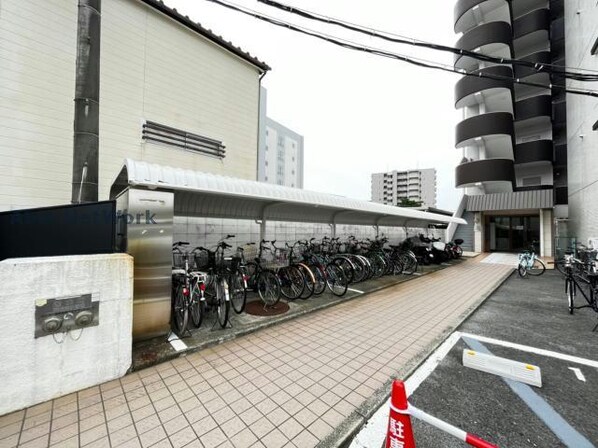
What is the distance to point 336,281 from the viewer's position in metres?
6.16

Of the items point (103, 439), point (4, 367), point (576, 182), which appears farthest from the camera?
point (576, 182)

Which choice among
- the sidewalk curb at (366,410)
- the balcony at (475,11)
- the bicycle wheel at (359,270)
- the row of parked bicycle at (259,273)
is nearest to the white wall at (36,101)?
the row of parked bicycle at (259,273)

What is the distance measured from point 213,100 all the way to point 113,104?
288 centimetres

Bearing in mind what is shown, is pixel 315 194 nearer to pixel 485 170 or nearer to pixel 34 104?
pixel 34 104

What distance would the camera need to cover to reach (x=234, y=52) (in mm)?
8766

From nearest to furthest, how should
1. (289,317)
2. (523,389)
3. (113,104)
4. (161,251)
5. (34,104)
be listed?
(523,389) → (161,251) → (289,317) → (34,104) → (113,104)

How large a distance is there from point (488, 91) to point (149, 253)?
22.0 m

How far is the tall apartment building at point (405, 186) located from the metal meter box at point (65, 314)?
74.2 metres

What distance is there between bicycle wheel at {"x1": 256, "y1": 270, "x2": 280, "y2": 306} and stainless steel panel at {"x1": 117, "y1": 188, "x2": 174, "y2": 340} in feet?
6.15

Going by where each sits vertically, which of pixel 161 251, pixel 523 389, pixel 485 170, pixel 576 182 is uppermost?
pixel 485 170

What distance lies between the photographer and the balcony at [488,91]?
655 inches

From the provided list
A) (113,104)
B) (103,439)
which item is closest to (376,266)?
(103,439)

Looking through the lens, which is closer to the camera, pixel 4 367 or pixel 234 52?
pixel 4 367

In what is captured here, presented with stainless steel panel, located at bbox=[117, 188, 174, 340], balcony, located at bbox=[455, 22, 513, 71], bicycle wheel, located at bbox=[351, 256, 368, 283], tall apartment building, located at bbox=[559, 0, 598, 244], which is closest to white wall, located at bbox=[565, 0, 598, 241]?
tall apartment building, located at bbox=[559, 0, 598, 244]
